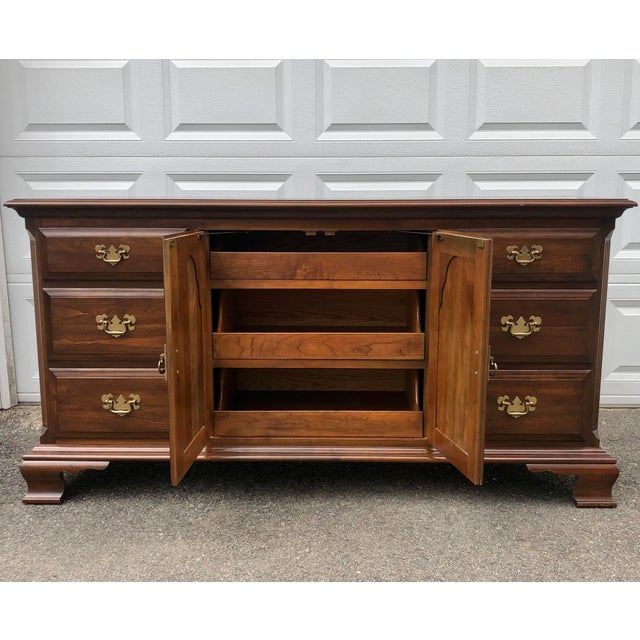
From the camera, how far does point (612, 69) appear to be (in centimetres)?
265

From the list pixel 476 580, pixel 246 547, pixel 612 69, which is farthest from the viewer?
pixel 612 69

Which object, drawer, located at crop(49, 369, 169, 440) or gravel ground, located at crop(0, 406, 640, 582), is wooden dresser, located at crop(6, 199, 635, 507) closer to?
drawer, located at crop(49, 369, 169, 440)

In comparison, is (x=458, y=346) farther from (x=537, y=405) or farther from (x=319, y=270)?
(x=319, y=270)

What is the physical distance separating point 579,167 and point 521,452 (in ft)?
4.63

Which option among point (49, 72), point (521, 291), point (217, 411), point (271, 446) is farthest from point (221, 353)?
point (49, 72)

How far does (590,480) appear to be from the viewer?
1.95 metres

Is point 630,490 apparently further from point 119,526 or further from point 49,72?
point 49,72

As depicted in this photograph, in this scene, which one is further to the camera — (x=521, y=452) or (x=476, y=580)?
(x=521, y=452)

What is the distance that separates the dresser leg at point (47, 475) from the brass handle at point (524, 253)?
139 centimetres

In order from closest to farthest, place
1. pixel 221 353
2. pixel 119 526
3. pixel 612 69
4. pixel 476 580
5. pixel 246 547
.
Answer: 1. pixel 476 580
2. pixel 246 547
3. pixel 119 526
4. pixel 221 353
5. pixel 612 69

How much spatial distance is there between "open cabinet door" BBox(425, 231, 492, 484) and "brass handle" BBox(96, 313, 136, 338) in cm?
91

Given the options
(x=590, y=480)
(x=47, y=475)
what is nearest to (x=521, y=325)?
(x=590, y=480)

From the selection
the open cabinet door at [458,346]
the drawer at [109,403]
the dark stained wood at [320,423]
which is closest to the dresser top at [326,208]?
the open cabinet door at [458,346]

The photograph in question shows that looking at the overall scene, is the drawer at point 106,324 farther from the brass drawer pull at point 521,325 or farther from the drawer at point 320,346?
the brass drawer pull at point 521,325
